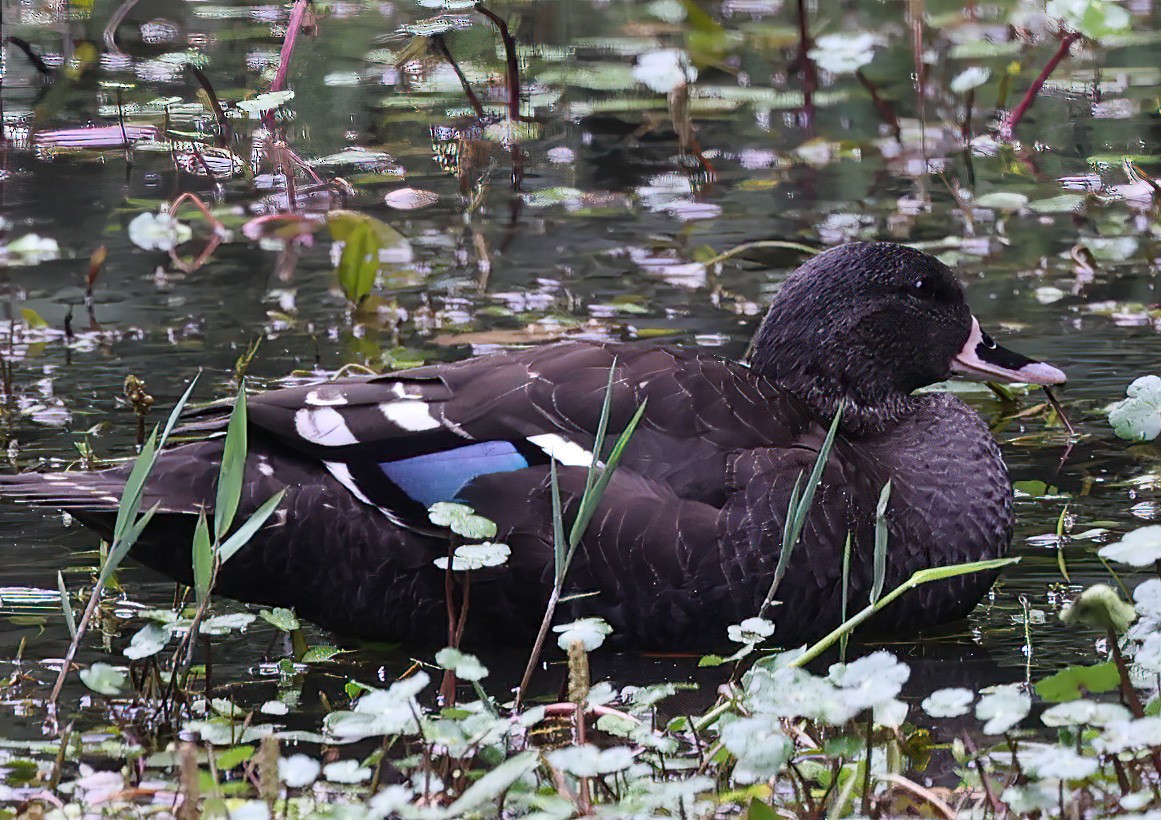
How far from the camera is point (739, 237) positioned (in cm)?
849

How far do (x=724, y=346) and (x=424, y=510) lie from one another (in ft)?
8.98

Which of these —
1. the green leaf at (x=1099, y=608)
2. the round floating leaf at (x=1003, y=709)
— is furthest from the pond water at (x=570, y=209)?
the round floating leaf at (x=1003, y=709)

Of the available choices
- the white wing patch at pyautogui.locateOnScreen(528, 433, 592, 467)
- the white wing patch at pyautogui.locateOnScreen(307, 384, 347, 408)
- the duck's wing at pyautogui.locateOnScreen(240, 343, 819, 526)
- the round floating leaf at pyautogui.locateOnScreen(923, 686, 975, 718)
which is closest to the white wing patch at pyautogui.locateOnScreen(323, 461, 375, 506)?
the duck's wing at pyautogui.locateOnScreen(240, 343, 819, 526)

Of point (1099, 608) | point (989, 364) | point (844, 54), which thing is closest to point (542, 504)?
point (1099, 608)

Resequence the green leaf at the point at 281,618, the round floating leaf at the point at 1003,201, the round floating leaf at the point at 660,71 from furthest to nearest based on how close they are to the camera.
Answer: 1. the round floating leaf at the point at 660,71
2. the round floating leaf at the point at 1003,201
3. the green leaf at the point at 281,618

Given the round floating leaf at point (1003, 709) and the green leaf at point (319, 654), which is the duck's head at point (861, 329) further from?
the round floating leaf at point (1003, 709)

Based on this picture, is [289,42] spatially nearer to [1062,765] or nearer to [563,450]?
[563,450]

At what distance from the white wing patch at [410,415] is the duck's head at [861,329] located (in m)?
1.16

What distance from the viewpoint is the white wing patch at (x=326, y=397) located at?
4.69 metres

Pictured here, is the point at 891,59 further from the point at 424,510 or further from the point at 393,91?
the point at 424,510

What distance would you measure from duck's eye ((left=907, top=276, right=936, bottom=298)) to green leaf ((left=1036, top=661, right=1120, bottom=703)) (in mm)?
2300

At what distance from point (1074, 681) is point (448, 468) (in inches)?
71.3

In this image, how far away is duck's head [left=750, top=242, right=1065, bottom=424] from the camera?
534 centimetres

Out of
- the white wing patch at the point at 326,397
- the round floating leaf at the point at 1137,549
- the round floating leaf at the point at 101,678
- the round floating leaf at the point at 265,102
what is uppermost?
the round floating leaf at the point at 265,102
